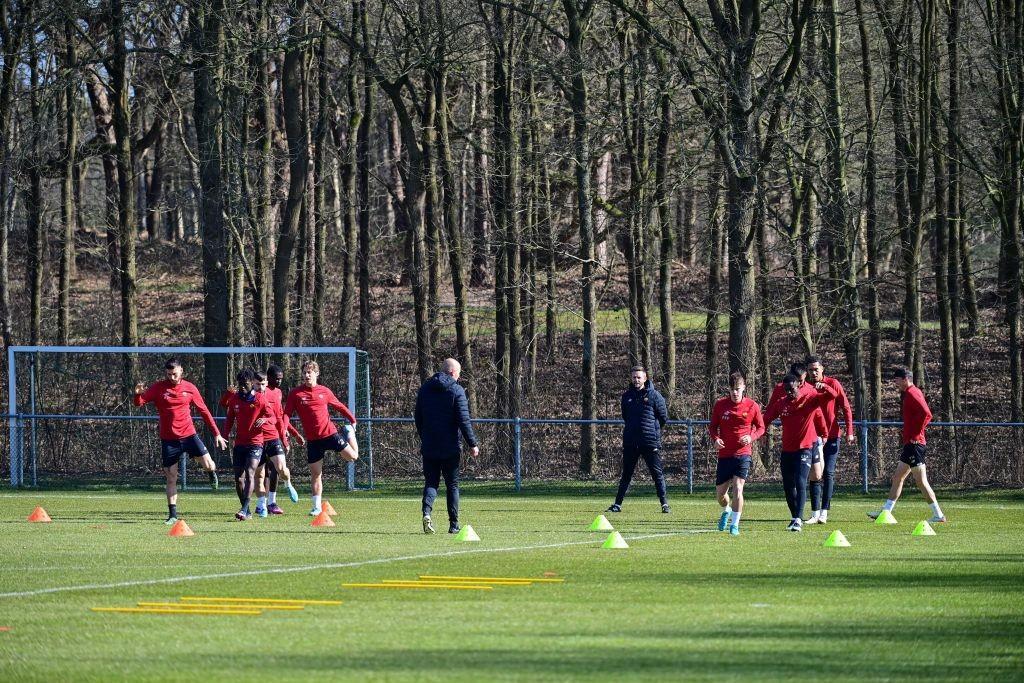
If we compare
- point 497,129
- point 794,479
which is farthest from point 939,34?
point 794,479

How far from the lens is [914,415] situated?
21.2 metres

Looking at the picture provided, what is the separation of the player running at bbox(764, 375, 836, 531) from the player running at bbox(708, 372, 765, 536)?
0.33 meters

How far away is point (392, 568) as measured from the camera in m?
15.2

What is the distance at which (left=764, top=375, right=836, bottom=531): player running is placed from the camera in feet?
65.0

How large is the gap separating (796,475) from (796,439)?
449 mm

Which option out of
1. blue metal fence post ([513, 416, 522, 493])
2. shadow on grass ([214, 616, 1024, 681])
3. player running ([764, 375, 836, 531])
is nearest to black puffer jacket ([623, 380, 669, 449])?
player running ([764, 375, 836, 531])

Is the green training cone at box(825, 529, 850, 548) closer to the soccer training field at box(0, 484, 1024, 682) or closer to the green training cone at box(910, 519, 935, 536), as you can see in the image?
the soccer training field at box(0, 484, 1024, 682)

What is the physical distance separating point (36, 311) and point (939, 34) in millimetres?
22171

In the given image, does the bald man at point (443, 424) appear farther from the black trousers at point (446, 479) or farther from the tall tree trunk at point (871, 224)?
the tall tree trunk at point (871, 224)

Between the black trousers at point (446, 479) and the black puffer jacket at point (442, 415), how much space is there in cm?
8

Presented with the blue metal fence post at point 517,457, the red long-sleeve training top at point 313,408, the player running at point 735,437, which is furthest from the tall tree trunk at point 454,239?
the player running at point 735,437

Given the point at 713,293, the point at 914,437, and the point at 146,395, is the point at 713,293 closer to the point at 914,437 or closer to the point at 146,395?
the point at 914,437

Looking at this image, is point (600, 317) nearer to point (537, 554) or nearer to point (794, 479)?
point (794, 479)

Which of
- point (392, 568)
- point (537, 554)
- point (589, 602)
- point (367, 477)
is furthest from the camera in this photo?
point (367, 477)
